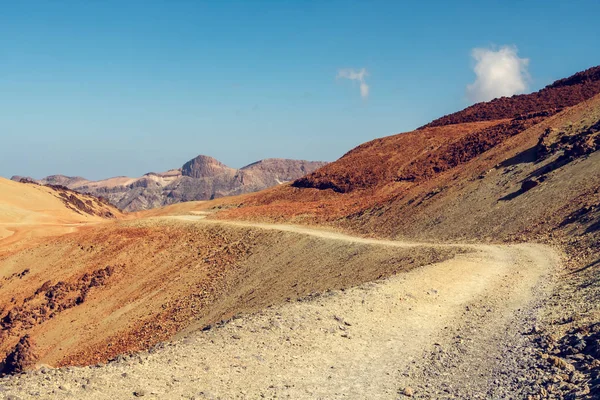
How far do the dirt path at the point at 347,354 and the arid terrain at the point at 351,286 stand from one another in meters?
0.05

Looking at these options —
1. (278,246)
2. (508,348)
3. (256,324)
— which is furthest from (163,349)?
(278,246)

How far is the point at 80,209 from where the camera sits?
7369 cm

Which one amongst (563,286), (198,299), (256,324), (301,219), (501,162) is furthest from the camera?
(301,219)

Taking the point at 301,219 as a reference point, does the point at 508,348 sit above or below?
below

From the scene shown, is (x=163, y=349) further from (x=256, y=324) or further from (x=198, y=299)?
(x=198, y=299)

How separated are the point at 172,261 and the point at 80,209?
46.4 metres

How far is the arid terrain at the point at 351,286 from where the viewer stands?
913 centimetres

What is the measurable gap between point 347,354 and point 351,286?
773 cm

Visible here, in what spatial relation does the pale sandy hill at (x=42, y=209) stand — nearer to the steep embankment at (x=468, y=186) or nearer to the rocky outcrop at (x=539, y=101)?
the steep embankment at (x=468, y=186)

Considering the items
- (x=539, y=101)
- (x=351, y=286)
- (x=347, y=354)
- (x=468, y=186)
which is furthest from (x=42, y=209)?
(x=539, y=101)

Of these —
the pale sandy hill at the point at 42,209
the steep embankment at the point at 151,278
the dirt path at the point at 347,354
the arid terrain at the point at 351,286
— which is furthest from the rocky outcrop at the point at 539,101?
the dirt path at the point at 347,354

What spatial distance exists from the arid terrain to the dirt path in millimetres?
50

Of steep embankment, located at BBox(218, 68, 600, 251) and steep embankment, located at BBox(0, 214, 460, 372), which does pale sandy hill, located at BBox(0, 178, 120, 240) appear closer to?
steep embankment, located at BBox(0, 214, 460, 372)

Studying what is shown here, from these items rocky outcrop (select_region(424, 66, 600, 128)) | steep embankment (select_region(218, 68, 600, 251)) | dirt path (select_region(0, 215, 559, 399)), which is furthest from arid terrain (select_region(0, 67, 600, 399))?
rocky outcrop (select_region(424, 66, 600, 128))
